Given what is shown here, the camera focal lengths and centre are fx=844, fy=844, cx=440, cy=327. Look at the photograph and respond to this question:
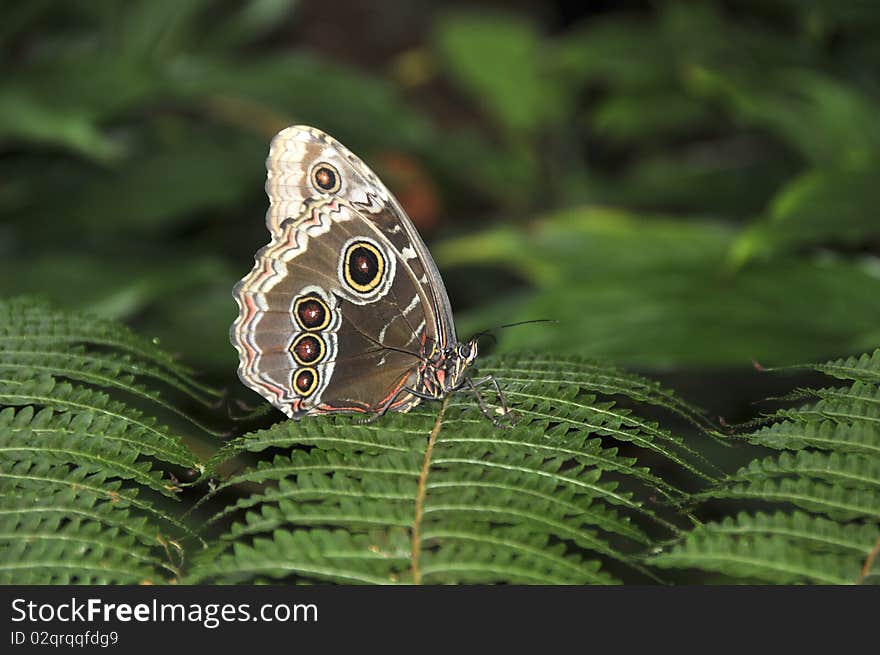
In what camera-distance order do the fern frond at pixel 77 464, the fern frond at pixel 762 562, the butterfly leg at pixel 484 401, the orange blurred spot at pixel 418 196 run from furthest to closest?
the orange blurred spot at pixel 418 196, the butterfly leg at pixel 484 401, the fern frond at pixel 77 464, the fern frond at pixel 762 562

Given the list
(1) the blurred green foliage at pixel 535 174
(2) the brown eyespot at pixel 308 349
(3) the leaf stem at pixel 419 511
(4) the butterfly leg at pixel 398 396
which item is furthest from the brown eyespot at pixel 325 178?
(1) the blurred green foliage at pixel 535 174

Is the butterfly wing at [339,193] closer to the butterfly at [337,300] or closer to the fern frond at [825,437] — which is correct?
the butterfly at [337,300]

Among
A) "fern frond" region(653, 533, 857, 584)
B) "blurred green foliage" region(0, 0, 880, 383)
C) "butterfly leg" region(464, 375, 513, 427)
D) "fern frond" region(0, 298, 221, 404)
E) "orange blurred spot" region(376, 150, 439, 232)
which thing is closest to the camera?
"fern frond" region(653, 533, 857, 584)

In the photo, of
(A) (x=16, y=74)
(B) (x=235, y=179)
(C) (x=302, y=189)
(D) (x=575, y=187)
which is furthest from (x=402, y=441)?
(D) (x=575, y=187)

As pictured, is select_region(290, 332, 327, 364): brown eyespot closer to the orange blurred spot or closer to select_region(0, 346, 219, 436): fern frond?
select_region(0, 346, 219, 436): fern frond

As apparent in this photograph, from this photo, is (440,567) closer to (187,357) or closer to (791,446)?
(791,446)

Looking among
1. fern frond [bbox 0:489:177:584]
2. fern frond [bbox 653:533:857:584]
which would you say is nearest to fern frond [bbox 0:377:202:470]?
fern frond [bbox 0:489:177:584]

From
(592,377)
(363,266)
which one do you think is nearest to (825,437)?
(592,377)
